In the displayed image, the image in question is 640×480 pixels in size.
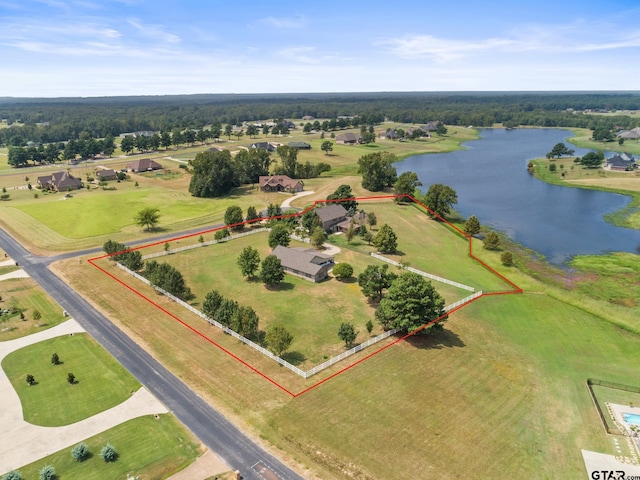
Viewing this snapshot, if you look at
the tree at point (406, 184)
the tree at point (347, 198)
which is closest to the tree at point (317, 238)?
the tree at point (347, 198)

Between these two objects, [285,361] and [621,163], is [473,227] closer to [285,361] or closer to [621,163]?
[285,361]

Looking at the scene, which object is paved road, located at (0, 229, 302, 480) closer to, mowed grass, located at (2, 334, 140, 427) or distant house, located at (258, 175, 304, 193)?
mowed grass, located at (2, 334, 140, 427)

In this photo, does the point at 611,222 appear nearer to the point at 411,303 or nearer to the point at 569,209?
the point at 569,209

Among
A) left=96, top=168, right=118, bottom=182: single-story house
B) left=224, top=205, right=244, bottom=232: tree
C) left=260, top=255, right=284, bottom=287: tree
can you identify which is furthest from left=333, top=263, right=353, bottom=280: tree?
left=96, top=168, right=118, bottom=182: single-story house

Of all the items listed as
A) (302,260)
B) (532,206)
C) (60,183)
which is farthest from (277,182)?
(532,206)

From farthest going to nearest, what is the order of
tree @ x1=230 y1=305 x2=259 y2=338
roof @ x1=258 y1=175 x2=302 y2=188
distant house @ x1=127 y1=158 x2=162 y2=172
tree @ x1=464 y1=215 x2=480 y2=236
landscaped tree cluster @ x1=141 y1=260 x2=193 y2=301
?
distant house @ x1=127 y1=158 x2=162 y2=172 → roof @ x1=258 y1=175 x2=302 y2=188 → tree @ x1=464 y1=215 x2=480 y2=236 → landscaped tree cluster @ x1=141 y1=260 x2=193 y2=301 → tree @ x1=230 y1=305 x2=259 y2=338

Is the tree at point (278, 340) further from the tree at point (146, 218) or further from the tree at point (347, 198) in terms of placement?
the tree at point (146, 218)
